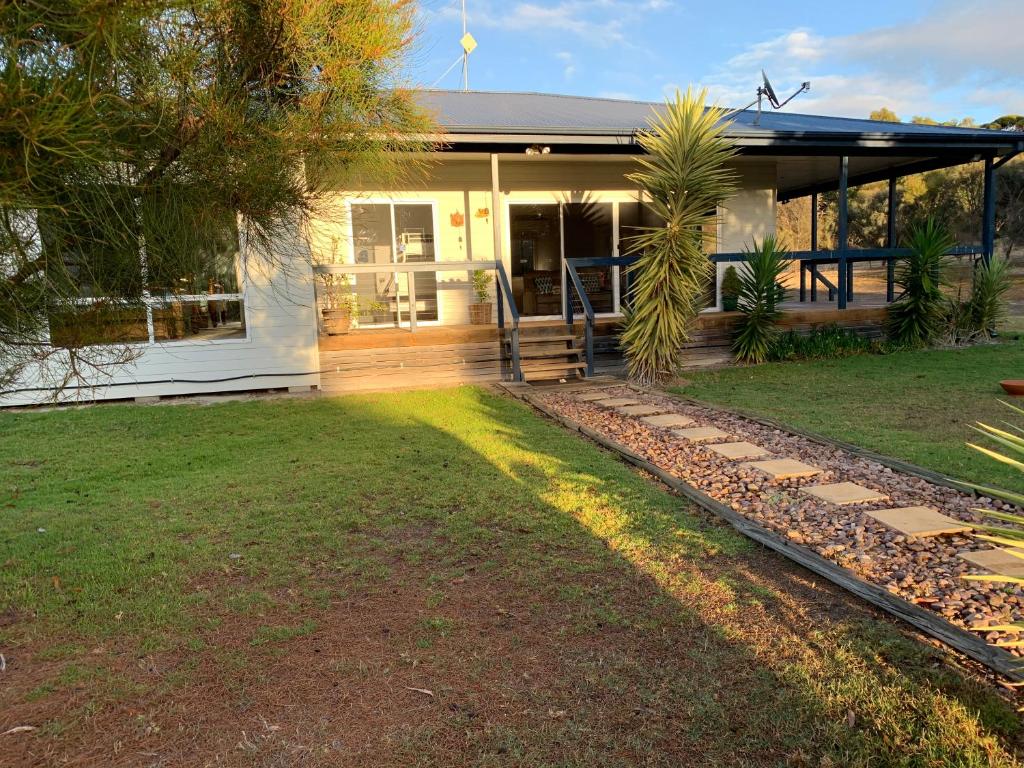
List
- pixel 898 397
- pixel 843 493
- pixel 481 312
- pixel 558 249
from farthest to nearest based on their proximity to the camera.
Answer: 1. pixel 558 249
2. pixel 481 312
3. pixel 898 397
4. pixel 843 493

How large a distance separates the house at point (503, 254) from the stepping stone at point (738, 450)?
155 inches

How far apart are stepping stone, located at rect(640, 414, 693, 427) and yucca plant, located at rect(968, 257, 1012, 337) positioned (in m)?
7.66

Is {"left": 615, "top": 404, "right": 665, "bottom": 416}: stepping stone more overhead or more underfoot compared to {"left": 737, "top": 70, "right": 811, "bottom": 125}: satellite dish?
more underfoot

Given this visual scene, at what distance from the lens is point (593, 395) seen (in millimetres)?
8648

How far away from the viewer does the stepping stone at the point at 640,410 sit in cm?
747

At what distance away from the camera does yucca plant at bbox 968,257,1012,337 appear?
11562 mm

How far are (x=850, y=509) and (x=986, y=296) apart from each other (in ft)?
31.7

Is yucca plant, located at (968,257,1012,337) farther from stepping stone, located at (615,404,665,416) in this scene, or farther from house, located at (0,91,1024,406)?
stepping stone, located at (615,404,665,416)

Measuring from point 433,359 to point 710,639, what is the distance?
715 cm

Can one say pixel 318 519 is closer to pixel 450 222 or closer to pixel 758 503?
pixel 758 503

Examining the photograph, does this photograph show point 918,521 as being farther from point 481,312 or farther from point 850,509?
point 481,312

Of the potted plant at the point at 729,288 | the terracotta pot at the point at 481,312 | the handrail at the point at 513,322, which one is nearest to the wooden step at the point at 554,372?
the handrail at the point at 513,322

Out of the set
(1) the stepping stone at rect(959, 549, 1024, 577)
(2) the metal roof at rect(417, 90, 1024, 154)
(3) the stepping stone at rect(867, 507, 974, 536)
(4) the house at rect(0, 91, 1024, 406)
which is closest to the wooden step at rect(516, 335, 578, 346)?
(4) the house at rect(0, 91, 1024, 406)

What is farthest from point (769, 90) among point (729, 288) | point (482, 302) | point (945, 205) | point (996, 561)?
point (945, 205)
